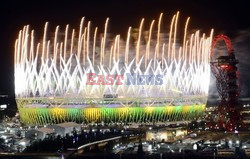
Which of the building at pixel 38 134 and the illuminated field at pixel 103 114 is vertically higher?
the illuminated field at pixel 103 114

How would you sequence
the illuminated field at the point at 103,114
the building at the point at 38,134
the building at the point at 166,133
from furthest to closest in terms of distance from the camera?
the illuminated field at the point at 103,114 → the building at the point at 166,133 → the building at the point at 38,134

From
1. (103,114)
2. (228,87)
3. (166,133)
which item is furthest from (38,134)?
(228,87)

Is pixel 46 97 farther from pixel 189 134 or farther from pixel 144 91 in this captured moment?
pixel 189 134

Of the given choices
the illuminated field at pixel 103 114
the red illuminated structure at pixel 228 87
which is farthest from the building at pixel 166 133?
the illuminated field at pixel 103 114

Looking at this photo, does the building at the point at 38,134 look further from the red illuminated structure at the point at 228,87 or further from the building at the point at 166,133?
the red illuminated structure at the point at 228,87

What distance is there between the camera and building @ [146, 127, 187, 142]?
148 ft

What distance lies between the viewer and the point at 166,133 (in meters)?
48.0

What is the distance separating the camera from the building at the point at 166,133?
45138 mm

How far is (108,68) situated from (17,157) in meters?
25.4

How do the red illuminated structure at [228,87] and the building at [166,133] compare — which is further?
the red illuminated structure at [228,87]

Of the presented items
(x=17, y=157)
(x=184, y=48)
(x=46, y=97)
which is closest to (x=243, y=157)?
(x=17, y=157)

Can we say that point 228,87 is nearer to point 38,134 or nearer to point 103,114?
point 103,114

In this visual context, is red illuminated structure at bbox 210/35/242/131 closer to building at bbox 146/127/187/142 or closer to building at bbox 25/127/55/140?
building at bbox 146/127/187/142

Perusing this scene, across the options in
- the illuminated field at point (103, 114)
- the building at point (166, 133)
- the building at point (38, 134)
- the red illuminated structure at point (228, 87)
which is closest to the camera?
the building at point (38, 134)
